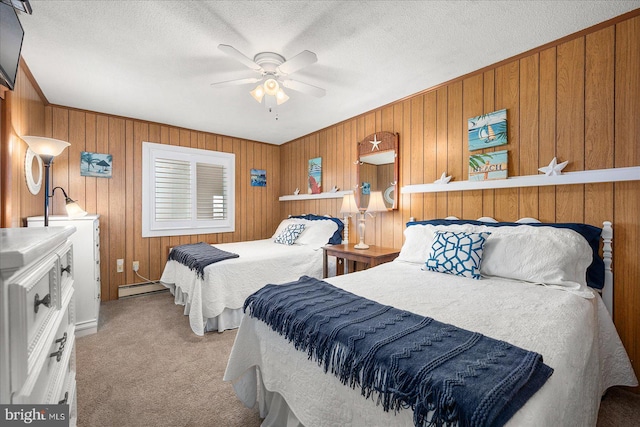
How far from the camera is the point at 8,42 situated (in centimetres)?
123

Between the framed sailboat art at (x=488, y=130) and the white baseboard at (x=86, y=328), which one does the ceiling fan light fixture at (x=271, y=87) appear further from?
the white baseboard at (x=86, y=328)

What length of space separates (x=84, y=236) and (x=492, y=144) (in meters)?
3.72

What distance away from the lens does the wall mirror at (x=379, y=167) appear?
10.3ft

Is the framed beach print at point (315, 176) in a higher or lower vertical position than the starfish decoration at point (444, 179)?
higher

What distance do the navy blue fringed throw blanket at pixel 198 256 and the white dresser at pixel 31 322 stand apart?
1.63 metres

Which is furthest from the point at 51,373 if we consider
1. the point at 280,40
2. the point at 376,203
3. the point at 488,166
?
the point at 488,166

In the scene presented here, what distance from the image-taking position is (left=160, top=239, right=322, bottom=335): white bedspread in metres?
2.62

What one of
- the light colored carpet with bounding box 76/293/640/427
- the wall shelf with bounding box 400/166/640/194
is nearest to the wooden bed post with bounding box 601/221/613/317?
the wall shelf with bounding box 400/166/640/194

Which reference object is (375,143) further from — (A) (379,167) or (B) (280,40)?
(B) (280,40)

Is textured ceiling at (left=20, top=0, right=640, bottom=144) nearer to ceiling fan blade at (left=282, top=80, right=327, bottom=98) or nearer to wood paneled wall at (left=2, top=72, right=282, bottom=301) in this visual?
ceiling fan blade at (left=282, top=80, right=327, bottom=98)

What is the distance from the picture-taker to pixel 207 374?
77.9 inches

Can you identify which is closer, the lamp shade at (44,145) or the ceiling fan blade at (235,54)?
the ceiling fan blade at (235,54)

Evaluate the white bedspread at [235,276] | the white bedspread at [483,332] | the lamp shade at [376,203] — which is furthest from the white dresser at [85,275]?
the lamp shade at [376,203]

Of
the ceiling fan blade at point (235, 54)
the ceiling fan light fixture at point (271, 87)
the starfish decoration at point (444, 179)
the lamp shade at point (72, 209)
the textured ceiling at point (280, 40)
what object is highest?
the textured ceiling at point (280, 40)
